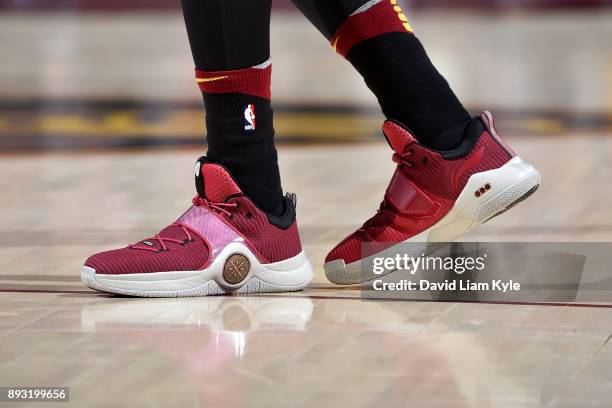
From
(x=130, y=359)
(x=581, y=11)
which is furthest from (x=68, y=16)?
(x=130, y=359)

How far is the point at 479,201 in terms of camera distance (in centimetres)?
175

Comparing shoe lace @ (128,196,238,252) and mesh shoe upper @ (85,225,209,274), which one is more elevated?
shoe lace @ (128,196,238,252)

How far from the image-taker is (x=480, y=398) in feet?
3.98

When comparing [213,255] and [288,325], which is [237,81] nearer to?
[213,255]

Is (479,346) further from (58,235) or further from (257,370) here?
(58,235)

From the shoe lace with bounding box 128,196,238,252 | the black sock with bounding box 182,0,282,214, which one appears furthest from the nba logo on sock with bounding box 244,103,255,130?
the shoe lace with bounding box 128,196,238,252

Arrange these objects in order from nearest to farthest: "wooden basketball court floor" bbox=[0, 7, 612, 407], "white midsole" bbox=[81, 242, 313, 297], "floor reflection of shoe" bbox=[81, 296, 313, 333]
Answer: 1. "wooden basketball court floor" bbox=[0, 7, 612, 407]
2. "floor reflection of shoe" bbox=[81, 296, 313, 333]
3. "white midsole" bbox=[81, 242, 313, 297]

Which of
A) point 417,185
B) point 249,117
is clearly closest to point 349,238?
point 417,185

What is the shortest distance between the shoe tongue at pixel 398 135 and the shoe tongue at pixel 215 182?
0.23 metres

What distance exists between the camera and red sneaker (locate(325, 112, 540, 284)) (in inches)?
68.9

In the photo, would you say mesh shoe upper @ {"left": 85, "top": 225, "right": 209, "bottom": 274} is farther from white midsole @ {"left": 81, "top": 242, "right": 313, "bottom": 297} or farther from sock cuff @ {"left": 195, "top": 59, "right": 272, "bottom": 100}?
sock cuff @ {"left": 195, "top": 59, "right": 272, "bottom": 100}

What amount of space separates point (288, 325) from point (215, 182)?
0.29 meters

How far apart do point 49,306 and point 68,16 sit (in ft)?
27.4

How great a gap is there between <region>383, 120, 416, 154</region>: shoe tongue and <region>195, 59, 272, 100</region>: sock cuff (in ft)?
0.60
